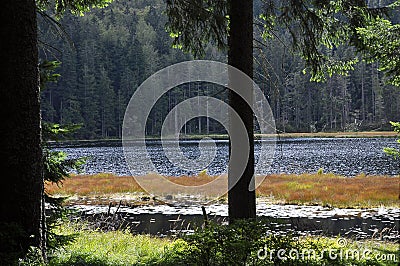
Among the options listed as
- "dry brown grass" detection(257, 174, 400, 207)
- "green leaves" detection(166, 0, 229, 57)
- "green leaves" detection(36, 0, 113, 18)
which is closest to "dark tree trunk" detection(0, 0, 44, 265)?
"green leaves" detection(36, 0, 113, 18)

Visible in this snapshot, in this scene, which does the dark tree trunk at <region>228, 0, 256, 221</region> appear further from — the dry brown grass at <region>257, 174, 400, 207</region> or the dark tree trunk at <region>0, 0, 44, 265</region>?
the dry brown grass at <region>257, 174, 400, 207</region>

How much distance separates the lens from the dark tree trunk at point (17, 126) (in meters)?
4.79

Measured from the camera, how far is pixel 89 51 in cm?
9456

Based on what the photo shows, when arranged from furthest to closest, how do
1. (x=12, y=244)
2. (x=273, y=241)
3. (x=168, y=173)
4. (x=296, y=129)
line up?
(x=296, y=129) < (x=168, y=173) < (x=12, y=244) < (x=273, y=241)

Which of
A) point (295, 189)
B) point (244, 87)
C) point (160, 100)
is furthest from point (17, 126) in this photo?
point (160, 100)

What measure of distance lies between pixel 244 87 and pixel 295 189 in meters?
14.1

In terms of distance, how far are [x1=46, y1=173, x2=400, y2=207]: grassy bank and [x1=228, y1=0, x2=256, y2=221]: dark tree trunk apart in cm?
1075

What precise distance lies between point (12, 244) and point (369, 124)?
290 feet

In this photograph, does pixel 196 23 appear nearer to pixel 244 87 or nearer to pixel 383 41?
pixel 244 87

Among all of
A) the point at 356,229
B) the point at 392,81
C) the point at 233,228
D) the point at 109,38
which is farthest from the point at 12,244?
the point at 109,38

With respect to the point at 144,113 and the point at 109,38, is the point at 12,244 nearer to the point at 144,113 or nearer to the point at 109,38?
the point at 144,113

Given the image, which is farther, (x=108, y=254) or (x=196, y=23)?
(x=196, y=23)

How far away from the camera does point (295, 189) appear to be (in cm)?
1967

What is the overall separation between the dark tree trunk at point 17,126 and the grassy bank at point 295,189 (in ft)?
39.0
